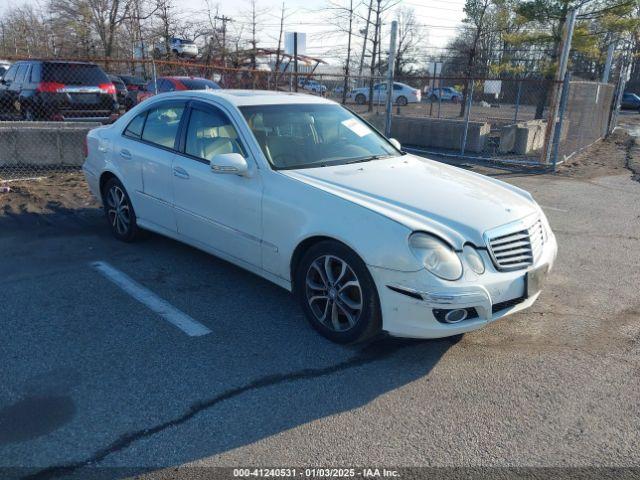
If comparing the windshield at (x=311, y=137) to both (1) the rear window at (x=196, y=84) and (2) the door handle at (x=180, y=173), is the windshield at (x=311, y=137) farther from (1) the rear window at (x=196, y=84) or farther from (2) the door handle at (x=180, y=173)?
(1) the rear window at (x=196, y=84)

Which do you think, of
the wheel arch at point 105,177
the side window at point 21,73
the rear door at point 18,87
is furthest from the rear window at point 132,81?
the wheel arch at point 105,177

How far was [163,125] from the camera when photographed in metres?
5.02

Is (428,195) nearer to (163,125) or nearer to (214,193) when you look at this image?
(214,193)

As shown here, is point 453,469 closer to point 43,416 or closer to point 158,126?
point 43,416

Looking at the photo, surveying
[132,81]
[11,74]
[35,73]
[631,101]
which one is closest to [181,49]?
[132,81]

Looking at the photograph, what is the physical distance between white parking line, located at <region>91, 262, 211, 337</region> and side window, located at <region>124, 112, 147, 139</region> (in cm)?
133

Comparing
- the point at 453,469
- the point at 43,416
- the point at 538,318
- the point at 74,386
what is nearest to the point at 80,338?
the point at 74,386

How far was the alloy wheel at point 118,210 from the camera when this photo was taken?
5.57 metres

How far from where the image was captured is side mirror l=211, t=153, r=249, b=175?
3.91 metres

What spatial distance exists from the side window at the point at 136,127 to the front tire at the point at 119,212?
21.4 inches

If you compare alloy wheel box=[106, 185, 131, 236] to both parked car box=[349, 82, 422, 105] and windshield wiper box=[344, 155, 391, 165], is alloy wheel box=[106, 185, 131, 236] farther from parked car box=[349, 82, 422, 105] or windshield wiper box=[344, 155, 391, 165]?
parked car box=[349, 82, 422, 105]

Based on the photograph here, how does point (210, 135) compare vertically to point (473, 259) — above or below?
above

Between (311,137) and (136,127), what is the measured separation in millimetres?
2010

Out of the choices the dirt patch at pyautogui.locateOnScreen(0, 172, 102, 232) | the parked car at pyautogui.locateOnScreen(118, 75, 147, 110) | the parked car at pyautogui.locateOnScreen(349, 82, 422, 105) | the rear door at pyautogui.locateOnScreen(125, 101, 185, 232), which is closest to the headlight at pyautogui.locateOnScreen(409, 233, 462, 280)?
the rear door at pyautogui.locateOnScreen(125, 101, 185, 232)
